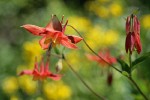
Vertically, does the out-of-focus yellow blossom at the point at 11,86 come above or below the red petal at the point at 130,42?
below

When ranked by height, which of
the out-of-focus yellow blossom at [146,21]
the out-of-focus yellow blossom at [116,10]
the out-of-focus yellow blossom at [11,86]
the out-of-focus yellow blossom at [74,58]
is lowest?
the out-of-focus yellow blossom at [11,86]

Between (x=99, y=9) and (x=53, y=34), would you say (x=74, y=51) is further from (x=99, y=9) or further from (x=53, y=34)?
(x=53, y=34)

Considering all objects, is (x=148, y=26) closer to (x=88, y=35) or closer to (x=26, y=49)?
(x=88, y=35)

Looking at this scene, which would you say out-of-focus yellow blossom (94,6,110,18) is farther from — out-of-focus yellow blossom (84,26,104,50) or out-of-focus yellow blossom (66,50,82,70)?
out-of-focus yellow blossom (66,50,82,70)

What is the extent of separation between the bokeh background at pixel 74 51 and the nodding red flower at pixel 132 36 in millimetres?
498

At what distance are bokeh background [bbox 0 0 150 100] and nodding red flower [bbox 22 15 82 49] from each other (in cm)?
53

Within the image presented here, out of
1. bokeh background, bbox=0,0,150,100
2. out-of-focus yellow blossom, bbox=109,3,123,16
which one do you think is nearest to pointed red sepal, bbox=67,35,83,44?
bokeh background, bbox=0,0,150,100

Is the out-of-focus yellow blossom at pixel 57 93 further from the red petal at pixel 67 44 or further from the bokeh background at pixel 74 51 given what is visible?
the red petal at pixel 67 44

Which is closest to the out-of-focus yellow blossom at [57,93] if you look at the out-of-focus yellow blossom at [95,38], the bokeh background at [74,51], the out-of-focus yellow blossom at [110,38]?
the bokeh background at [74,51]

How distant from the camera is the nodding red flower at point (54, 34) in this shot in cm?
187

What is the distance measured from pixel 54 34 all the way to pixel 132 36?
34 centimetres

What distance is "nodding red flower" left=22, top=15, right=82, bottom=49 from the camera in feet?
6.12

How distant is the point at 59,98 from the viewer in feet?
12.1

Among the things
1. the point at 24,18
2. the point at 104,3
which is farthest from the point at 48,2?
the point at 104,3
